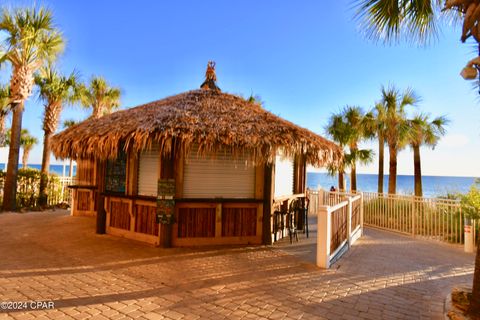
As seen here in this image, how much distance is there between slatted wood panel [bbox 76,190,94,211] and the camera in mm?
10508

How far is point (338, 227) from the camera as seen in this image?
6.12m

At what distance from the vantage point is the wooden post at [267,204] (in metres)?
6.92

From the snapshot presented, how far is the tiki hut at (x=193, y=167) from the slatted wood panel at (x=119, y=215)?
3 cm

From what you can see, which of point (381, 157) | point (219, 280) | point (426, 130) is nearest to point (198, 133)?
point (219, 280)

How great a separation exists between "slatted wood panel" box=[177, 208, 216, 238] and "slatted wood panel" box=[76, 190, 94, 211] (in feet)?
18.6

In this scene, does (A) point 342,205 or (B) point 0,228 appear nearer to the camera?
(A) point 342,205

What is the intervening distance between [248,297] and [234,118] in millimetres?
4042

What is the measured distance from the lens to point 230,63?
11242mm

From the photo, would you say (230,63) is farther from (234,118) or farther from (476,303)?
(476,303)

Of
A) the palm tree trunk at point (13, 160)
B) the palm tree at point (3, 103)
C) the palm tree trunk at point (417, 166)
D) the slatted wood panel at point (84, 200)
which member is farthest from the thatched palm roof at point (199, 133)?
the palm tree at point (3, 103)

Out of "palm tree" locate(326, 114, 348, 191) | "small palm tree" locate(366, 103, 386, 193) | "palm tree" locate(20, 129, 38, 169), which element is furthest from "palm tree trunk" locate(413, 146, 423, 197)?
"palm tree" locate(20, 129, 38, 169)

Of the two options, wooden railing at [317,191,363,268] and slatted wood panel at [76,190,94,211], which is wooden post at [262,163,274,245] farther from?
slatted wood panel at [76,190,94,211]

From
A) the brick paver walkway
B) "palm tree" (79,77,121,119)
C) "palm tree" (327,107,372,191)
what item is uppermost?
"palm tree" (79,77,121,119)

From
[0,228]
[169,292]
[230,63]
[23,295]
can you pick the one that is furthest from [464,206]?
[0,228]
